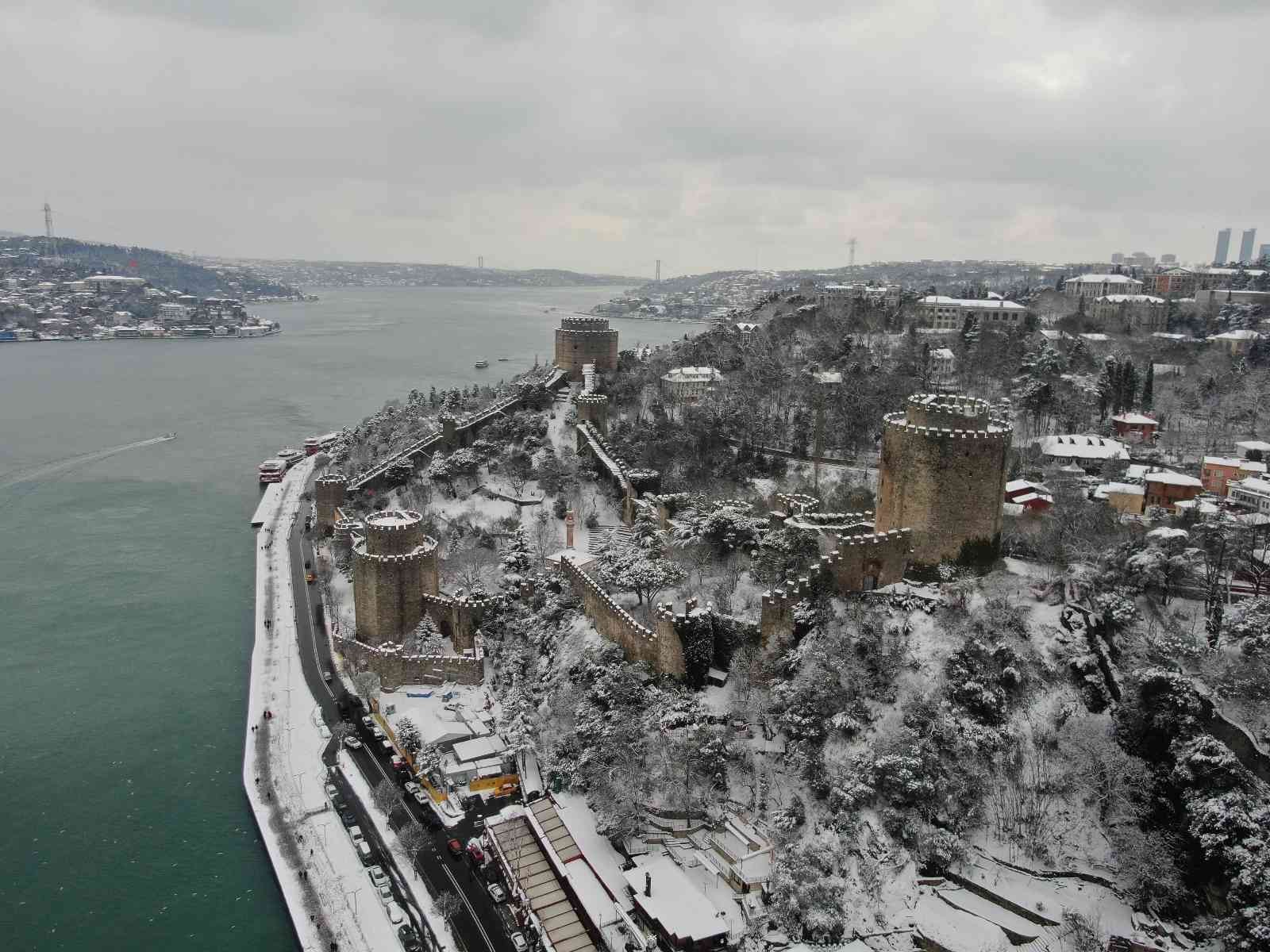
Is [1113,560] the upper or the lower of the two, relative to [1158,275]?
lower

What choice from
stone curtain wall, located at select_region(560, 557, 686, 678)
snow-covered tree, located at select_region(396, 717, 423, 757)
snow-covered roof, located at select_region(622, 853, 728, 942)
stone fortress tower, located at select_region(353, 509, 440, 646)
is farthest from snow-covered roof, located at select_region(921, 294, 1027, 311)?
snow-covered roof, located at select_region(622, 853, 728, 942)

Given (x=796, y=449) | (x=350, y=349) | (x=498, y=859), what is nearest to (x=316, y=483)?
(x=796, y=449)

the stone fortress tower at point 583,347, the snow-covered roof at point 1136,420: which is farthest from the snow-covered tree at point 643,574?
the stone fortress tower at point 583,347

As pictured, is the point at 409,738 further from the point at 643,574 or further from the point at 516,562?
the point at 516,562

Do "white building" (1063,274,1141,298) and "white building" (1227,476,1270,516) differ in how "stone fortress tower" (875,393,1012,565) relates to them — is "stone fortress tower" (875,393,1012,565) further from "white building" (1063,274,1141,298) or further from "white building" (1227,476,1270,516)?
"white building" (1063,274,1141,298)

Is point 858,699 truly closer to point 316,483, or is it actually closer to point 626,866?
point 626,866
